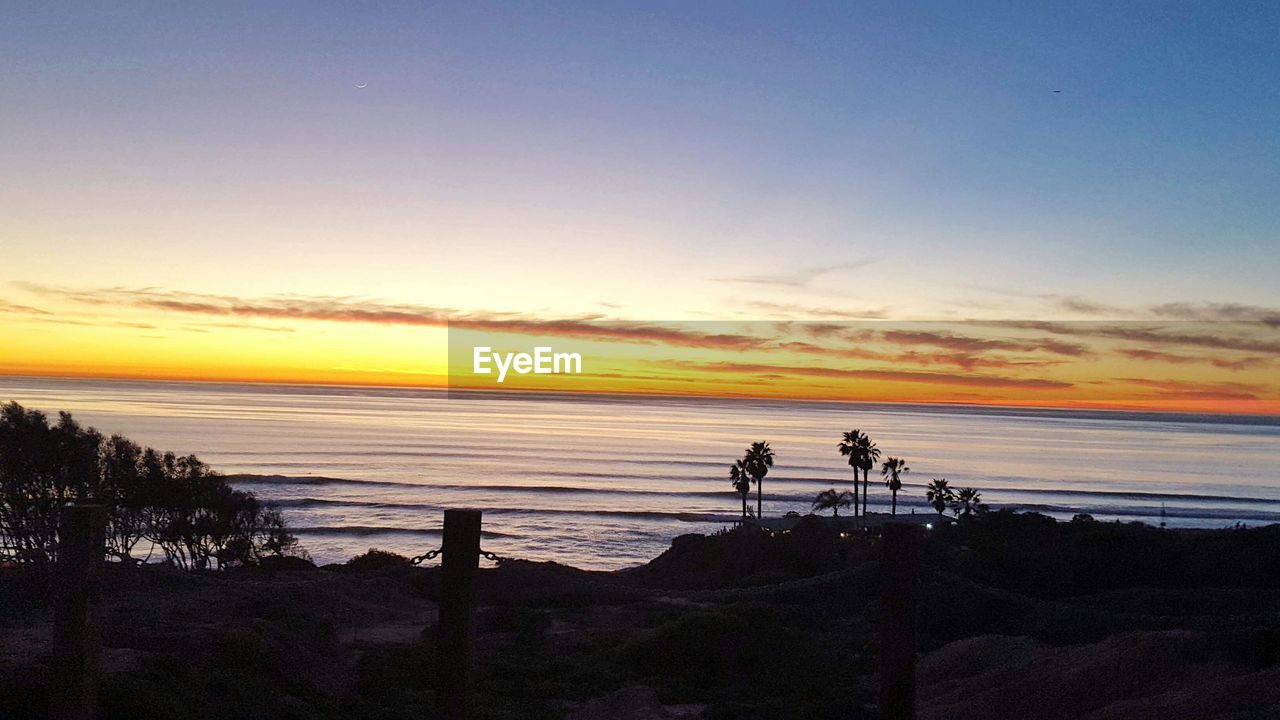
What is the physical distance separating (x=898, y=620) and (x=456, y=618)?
329 cm

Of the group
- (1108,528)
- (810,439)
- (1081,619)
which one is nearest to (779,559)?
(1108,528)

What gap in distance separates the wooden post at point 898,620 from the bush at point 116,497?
68.4 feet

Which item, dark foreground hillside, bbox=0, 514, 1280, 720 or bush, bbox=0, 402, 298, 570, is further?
bush, bbox=0, 402, 298, 570

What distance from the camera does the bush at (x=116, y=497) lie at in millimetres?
25203

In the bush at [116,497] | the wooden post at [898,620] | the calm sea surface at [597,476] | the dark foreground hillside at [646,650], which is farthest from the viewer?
the calm sea surface at [597,476]

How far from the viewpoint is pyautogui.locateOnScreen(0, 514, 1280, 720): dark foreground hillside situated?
1047 cm

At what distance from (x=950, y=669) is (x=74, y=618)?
12.6 meters

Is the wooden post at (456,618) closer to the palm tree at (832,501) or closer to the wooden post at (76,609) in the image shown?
the wooden post at (76,609)

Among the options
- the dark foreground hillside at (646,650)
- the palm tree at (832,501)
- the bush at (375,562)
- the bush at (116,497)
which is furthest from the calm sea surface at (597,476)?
the dark foreground hillside at (646,650)

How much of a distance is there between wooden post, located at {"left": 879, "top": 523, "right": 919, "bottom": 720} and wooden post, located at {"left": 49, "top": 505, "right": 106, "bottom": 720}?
5.85 meters

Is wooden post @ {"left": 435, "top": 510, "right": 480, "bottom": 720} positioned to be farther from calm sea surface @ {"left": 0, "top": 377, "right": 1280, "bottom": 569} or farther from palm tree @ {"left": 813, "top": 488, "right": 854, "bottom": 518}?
palm tree @ {"left": 813, "top": 488, "right": 854, "bottom": 518}

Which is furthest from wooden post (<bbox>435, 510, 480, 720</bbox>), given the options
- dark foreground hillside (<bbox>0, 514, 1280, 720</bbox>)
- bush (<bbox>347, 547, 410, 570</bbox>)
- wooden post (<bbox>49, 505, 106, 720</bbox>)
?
bush (<bbox>347, 547, 410, 570</bbox>)

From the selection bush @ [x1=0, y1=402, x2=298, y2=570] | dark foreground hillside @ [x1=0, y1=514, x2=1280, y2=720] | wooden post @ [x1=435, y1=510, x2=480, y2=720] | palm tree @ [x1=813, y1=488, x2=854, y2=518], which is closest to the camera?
wooden post @ [x1=435, y1=510, x2=480, y2=720]

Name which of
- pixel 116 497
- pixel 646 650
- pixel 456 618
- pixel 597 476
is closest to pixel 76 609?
pixel 456 618
